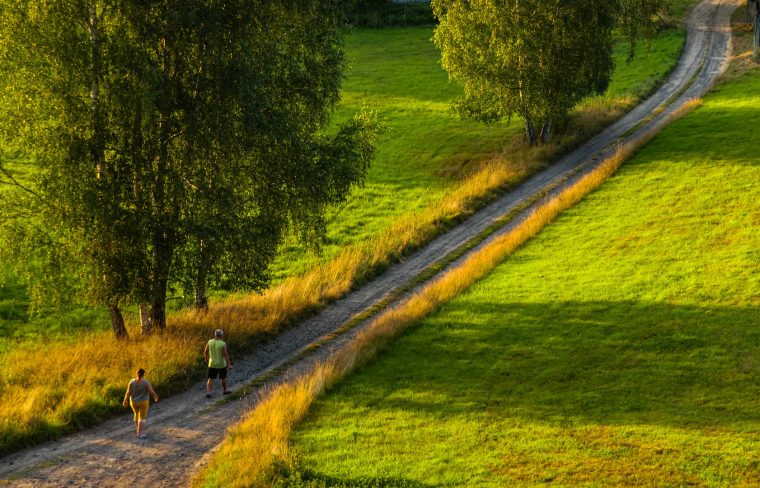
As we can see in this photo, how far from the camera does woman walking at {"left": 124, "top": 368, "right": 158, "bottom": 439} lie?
64.6 ft

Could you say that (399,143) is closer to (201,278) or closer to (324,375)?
(201,278)

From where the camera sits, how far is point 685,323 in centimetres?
2433

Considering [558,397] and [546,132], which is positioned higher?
[546,132]

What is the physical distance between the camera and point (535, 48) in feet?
153

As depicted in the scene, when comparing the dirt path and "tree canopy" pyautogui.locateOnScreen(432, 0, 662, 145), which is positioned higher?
"tree canopy" pyautogui.locateOnScreen(432, 0, 662, 145)

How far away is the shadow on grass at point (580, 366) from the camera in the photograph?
19.6 meters

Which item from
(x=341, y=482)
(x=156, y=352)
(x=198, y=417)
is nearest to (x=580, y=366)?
(x=341, y=482)

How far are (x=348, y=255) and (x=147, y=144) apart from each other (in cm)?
1342

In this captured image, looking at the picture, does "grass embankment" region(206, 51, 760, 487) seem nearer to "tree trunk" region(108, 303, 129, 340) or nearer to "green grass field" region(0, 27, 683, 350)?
"tree trunk" region(108, 303, 129, 340)

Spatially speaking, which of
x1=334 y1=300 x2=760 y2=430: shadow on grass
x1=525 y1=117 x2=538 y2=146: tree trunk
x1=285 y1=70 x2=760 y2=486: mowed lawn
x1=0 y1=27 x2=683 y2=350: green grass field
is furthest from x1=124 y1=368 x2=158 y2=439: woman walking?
x1=525 y1=117 x2=538 y2=146: tree trunk

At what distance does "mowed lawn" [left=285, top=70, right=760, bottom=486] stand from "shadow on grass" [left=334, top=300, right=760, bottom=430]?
64 millimetres

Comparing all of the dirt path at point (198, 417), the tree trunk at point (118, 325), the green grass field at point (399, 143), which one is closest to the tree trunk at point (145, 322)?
the tree trunk at point (118, 325)

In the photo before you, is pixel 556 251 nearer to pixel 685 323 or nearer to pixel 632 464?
pixel 685 323

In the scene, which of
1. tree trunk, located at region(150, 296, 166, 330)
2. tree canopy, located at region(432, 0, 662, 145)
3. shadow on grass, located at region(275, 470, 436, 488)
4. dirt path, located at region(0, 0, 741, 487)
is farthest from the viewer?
tree canopy, located at region(432, 0, 662, 145)
